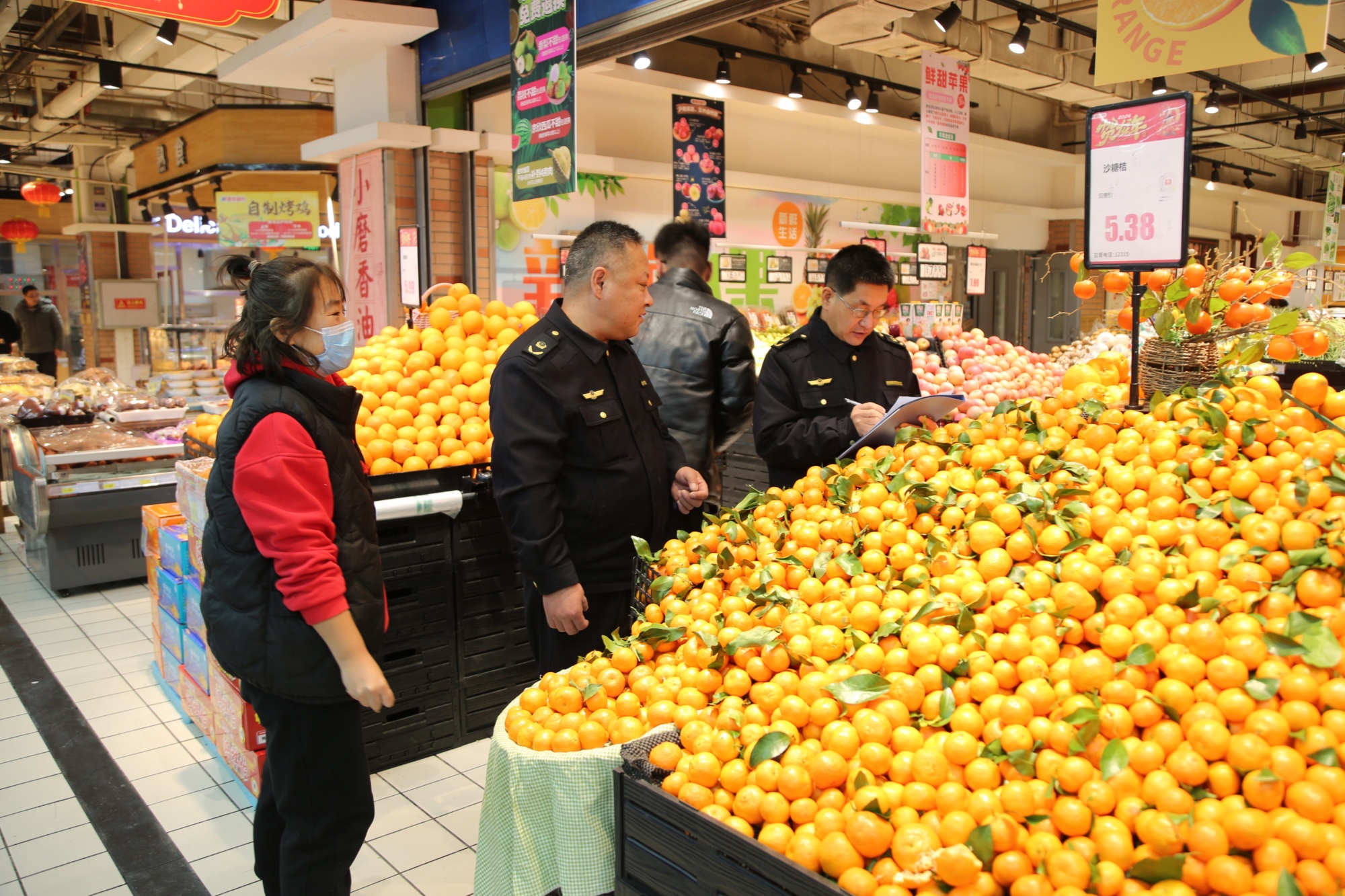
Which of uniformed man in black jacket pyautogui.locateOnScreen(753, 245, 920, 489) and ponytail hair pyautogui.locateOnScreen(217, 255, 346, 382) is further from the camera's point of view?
uniformed man in black jacket pyautogui.locateOnScreen(753, 245, 920, 489)

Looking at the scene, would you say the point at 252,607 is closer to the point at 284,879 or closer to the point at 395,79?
the point at 284,879

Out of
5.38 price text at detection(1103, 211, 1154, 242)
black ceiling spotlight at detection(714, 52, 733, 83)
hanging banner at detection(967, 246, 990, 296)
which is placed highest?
black ceiling spotlight at detection(714, 52, 733, 83)

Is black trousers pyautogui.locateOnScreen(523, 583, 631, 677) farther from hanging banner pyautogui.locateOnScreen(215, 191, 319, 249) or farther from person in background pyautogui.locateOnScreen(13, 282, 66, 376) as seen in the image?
person in background pyautogui.locateOnScreen(13, 282, 66, 376)

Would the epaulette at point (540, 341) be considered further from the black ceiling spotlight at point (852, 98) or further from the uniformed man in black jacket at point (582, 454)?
the black ceiling spotlight at point (852, 98)

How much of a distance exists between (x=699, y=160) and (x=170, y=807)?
6663 mm

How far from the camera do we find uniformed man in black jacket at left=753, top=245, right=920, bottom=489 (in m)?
3.05

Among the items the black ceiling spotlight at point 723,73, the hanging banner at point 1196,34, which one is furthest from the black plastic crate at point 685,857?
the black ceiling spotlight at point 723,73

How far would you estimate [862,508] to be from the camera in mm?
2088

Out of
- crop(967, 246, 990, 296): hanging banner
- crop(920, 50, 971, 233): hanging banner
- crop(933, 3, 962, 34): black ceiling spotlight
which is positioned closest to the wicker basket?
crop(920, 50, 971, 233): hanging banner

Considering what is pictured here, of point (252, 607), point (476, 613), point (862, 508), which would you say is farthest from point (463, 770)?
point (862, 508)

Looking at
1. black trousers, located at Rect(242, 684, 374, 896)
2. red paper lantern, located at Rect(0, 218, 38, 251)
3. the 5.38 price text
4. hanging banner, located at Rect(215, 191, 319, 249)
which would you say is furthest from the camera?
red paper lantern, located at Rect(0, 218, 38, 251)

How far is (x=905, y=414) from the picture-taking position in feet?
8.34

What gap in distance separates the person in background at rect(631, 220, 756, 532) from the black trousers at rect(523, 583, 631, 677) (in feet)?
3.10

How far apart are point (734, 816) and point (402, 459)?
7.93 feet
